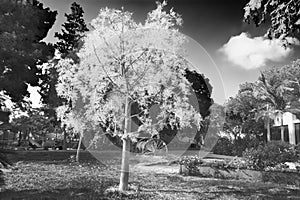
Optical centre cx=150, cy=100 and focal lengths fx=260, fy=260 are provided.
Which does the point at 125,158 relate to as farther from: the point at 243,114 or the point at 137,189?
the point at 243,114

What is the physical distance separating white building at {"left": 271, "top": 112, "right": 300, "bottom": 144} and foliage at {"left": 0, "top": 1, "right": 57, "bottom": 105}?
2372 centimetres

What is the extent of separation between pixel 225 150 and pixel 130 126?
18.5m

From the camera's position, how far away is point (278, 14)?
5930mm

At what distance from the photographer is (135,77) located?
7629mm

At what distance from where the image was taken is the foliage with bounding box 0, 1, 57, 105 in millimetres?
13148

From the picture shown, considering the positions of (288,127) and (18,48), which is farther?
(288,127)

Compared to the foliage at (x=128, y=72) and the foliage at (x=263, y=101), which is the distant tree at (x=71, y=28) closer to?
the foliage at (x=128, y=72)

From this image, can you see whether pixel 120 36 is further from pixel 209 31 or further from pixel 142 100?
pixel 209 31

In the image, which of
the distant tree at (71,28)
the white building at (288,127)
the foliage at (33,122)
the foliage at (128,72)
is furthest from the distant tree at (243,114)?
the foliage at (128,72)

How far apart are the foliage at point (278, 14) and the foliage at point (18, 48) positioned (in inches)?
453

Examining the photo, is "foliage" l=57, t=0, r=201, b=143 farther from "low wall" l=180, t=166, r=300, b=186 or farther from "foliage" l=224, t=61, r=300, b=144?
"foliage" l=224, t=61, r=300, b=144

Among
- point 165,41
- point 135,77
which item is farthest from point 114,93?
point 165,41

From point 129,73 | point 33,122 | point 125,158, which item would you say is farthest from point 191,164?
point 33,122

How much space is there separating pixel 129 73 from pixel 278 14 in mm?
4153
